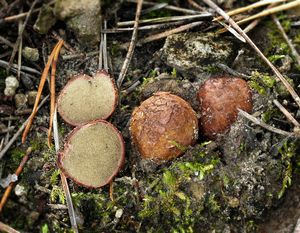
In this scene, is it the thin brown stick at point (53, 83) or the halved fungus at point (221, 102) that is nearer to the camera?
the halved fungus at point (221, 102)

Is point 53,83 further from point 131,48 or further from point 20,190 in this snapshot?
point 20,190

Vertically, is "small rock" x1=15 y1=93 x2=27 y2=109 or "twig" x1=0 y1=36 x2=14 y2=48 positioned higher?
"twig" x1=0 y1=36 x2=14 y2=48

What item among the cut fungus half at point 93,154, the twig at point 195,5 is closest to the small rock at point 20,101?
the cut fungus half at point 93,154

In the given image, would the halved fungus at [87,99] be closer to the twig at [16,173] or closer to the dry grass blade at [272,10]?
the twig at [16,173]

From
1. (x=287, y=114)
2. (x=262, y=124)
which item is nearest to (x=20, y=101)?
(x=262, y=124)

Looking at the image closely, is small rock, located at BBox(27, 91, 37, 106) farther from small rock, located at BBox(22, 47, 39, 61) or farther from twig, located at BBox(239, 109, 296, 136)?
twig, located at BBox(239, 109, 296, 136)

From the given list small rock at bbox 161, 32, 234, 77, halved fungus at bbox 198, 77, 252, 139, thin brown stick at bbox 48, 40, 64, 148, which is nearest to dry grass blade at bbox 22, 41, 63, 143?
thin brown stick at bbox 48, 40, 64, 148

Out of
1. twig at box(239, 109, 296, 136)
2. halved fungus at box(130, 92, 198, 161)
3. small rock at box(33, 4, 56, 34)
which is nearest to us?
halved fungus at box(130, 92, 198, 161)

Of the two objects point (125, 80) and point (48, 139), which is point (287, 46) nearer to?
point (125, 80)
